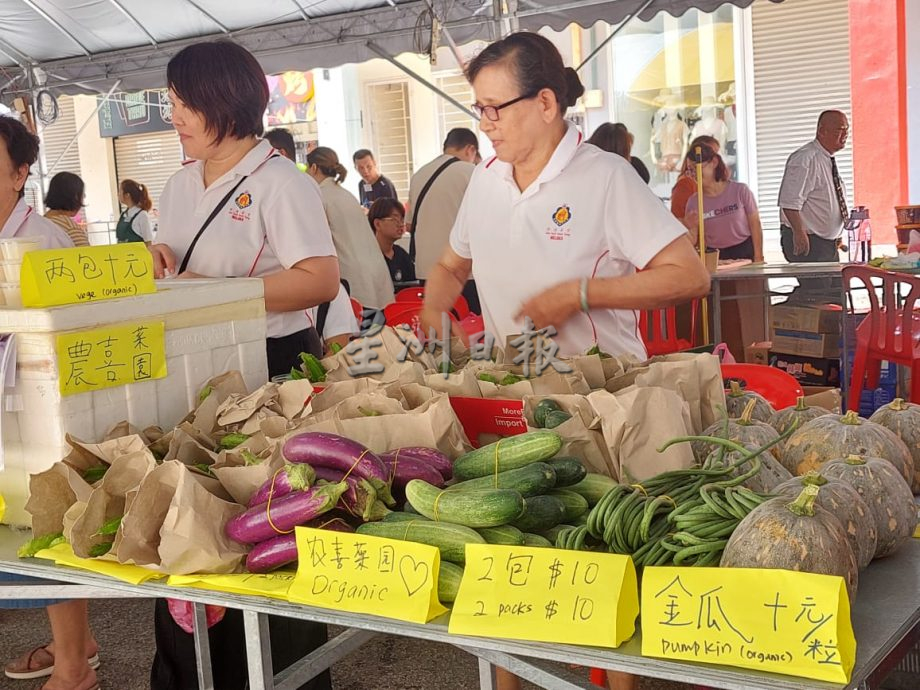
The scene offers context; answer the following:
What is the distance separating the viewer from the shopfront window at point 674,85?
41.3ft

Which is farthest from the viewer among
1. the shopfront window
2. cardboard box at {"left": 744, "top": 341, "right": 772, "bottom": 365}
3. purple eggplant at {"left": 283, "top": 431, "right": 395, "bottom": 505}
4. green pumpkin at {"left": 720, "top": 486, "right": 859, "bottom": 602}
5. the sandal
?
the shopfront window

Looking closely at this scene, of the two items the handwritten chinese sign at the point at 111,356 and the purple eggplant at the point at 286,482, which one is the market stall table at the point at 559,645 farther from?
the handwritten chinese sign at the point at 111,356

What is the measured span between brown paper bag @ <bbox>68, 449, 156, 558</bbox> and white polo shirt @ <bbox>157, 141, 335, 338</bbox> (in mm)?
999

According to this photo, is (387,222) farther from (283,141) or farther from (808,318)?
Answer: (808,318)

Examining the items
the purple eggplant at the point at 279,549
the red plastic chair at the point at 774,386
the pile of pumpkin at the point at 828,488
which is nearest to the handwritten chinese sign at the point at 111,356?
the purple eggplant at the point at 279,549

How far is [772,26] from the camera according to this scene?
12438mm

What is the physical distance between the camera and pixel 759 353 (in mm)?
6199

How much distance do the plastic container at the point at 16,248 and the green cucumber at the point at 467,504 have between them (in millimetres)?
983

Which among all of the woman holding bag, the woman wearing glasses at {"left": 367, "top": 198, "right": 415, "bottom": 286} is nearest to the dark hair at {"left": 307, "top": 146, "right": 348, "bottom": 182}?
the woman wearing glasses at {"left": 367, "top": 198, "right": 415, "bottom": 286}

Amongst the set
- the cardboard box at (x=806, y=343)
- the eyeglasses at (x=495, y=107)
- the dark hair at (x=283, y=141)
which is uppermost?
the dark hair at (x=283, y=141)

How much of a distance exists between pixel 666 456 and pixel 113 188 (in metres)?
17.4

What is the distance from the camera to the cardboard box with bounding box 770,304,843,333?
19.2 feet

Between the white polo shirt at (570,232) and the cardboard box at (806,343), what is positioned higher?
the white polo shirt at (570,232)

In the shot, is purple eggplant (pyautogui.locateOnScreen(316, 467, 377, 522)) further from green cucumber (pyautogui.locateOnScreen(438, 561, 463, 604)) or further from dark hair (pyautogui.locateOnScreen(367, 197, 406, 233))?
dark hair (pyautogui.locateOnScreen(367, 197, 406, 233))
